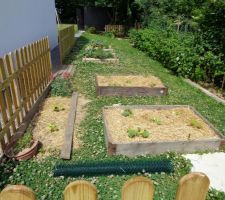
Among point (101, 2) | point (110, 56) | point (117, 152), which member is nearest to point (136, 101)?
point (117, 152)

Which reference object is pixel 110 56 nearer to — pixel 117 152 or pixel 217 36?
pixel 217 36

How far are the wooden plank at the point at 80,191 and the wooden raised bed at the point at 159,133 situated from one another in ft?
8.19

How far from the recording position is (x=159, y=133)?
14.6ft

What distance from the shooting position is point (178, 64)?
861 cm

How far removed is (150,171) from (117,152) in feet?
2.03

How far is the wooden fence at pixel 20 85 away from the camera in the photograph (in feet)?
13.6

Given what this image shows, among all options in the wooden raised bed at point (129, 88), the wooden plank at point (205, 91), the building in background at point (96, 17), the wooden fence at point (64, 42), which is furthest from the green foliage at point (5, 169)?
the building in background at point (96, 17)

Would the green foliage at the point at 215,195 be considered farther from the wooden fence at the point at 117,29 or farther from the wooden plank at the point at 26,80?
the wooden fence at the point at 117,29

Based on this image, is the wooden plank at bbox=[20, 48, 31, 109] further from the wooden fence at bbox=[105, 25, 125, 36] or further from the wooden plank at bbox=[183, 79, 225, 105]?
the wooden fence at bbox=[105, 25, 125, 36]

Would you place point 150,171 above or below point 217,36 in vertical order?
below

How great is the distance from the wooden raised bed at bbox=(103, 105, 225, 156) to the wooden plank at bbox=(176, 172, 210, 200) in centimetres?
239

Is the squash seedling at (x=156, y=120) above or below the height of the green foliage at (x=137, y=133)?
below

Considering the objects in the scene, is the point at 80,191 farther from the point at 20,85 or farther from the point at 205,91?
the point at 205,91

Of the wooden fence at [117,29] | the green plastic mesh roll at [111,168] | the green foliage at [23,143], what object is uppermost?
the green foliage at [23,143]
